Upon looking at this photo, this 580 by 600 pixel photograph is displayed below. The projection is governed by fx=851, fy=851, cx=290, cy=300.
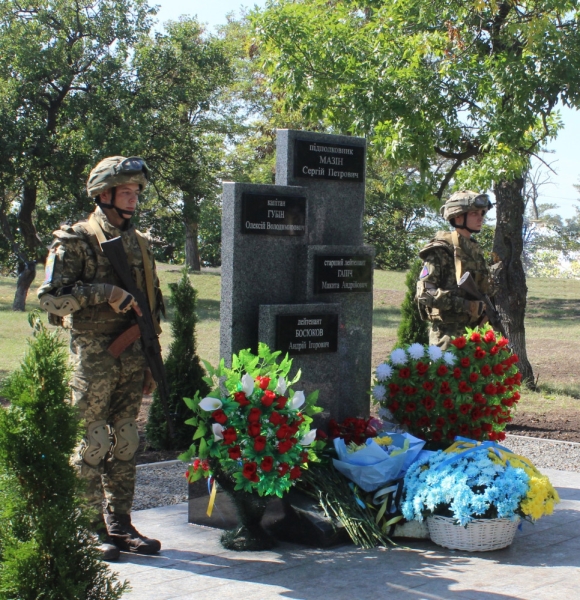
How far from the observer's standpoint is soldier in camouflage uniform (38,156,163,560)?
484 centimetres

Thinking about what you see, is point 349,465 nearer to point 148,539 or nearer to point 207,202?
point 148,539

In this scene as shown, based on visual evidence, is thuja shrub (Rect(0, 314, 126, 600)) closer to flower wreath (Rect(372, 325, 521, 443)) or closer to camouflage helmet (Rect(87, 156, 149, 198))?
camouflage helmet (Rect(87, 156, 149, 198))

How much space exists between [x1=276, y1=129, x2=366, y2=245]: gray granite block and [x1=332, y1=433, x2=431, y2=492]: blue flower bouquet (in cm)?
164

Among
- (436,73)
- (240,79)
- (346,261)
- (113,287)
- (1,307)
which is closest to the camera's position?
(113,287)

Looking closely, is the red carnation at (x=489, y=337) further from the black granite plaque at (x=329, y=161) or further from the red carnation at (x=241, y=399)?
the red carnation at (x=241, y=399)

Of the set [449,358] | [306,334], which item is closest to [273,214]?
[306,334]

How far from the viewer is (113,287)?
481 centimetres

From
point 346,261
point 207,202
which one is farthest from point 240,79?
point 346,261

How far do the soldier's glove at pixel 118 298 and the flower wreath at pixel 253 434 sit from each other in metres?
0.64

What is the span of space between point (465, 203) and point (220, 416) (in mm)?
3179

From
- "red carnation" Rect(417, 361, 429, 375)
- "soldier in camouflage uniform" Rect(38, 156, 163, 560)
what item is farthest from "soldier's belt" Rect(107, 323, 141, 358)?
"red carnation" Rect(417, 361, 429, 375)

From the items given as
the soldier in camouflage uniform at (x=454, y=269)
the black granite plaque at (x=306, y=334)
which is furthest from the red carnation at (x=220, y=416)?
the soldier in camouflage uniform at (x=454, y=269)

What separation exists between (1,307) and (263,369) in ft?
64.7

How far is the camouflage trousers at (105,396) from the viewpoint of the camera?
4.89m
